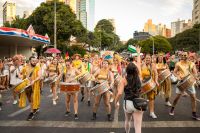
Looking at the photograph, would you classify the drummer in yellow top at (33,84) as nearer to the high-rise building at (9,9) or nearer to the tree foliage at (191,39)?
the tree foliage at (191,39)

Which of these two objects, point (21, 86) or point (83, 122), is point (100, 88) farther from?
point (21, 86)

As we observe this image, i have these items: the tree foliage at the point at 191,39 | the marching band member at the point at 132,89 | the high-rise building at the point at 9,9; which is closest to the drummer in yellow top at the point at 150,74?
the marching band member at the point at 132,89

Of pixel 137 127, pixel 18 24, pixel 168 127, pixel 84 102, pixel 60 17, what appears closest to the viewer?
pixel 137 127

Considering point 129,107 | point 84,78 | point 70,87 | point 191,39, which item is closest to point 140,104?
point 129,107

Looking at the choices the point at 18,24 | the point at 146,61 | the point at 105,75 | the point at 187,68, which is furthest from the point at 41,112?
the point at 18,24

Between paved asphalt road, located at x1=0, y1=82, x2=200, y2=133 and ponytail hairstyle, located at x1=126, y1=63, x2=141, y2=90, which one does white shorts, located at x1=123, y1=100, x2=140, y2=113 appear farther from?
paved asphalt road, located at x1=0, y1=82, x2=200, y2=133

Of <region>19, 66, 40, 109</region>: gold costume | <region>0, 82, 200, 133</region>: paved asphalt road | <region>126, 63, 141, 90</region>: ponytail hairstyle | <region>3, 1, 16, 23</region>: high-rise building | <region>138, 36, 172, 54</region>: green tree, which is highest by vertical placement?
<region>3, 1, 16, 23</region>: high-rise building

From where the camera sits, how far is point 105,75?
10188mm

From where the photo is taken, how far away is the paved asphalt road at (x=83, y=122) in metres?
8.73

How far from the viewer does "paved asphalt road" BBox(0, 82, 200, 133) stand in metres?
8.73

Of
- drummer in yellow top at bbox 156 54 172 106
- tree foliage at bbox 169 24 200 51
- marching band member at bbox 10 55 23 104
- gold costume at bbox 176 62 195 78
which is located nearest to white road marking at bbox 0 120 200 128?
marching band member at bbox 10 55 23 104

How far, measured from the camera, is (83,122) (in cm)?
979

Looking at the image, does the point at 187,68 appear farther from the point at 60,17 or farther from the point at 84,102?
the point at 60,17

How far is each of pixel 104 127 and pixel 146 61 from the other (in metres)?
2.47
